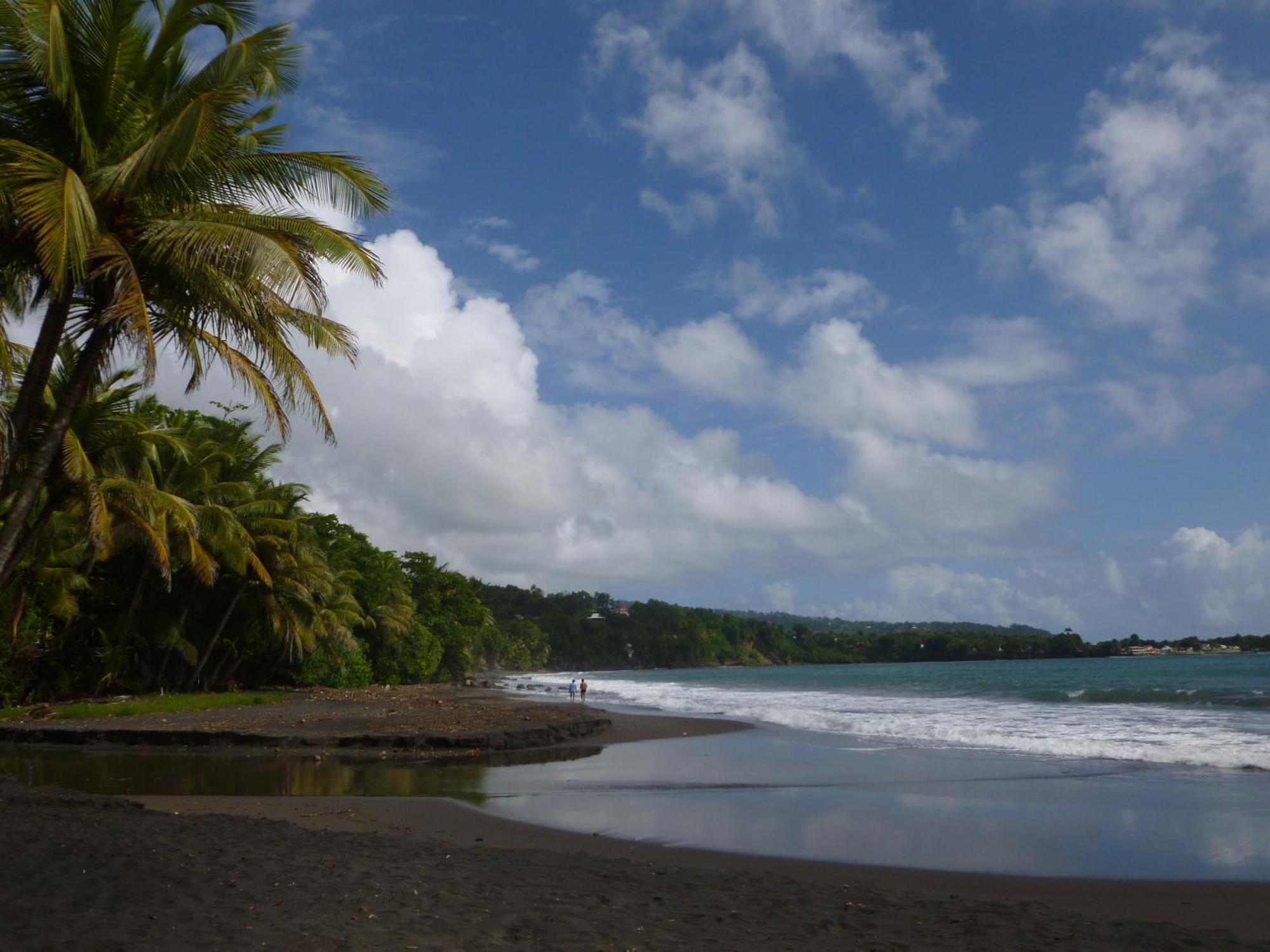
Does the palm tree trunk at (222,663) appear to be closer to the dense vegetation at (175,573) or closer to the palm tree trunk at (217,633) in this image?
the dense vegetation at (175,573)

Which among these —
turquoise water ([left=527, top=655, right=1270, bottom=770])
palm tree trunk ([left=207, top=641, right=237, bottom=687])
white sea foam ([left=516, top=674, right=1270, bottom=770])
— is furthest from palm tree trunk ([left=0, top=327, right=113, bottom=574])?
palm tree trunk ([left=207, top=641, right=237, bottom=687])

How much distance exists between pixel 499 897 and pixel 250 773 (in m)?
9.91

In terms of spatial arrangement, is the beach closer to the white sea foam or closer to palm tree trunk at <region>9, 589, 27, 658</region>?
the white sea foam

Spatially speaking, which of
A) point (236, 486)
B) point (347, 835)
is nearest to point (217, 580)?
point (236, 486)

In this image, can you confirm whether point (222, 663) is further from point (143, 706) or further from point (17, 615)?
point (17, 615)

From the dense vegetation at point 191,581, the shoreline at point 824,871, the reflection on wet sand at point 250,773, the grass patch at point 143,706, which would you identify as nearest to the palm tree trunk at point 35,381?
the dense vegetation at point 191,581

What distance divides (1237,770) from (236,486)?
24.3m

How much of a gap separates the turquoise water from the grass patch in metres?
15.9

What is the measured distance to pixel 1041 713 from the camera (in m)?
30.8

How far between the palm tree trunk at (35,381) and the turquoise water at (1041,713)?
1782 centimetres

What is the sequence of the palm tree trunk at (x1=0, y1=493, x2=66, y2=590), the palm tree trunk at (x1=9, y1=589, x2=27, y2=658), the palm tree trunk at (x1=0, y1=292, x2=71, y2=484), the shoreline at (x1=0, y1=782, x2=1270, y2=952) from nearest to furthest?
1. the shoreline at (x1=0, y1=782, x2=1270, y2=952)
2. the palm tree trunk at (x1=0, y1=292, x2=71, y2=484)
3. the palm tree trunk at (x1=0, y1=493, x2=66, y2=590)
4. the palm tree trunk at (x1=9, y1=589, x2=27, y2=658)

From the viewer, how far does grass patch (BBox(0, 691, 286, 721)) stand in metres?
21.6

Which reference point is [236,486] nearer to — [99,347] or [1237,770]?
[99,347]

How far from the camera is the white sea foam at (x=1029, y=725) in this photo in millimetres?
17953
